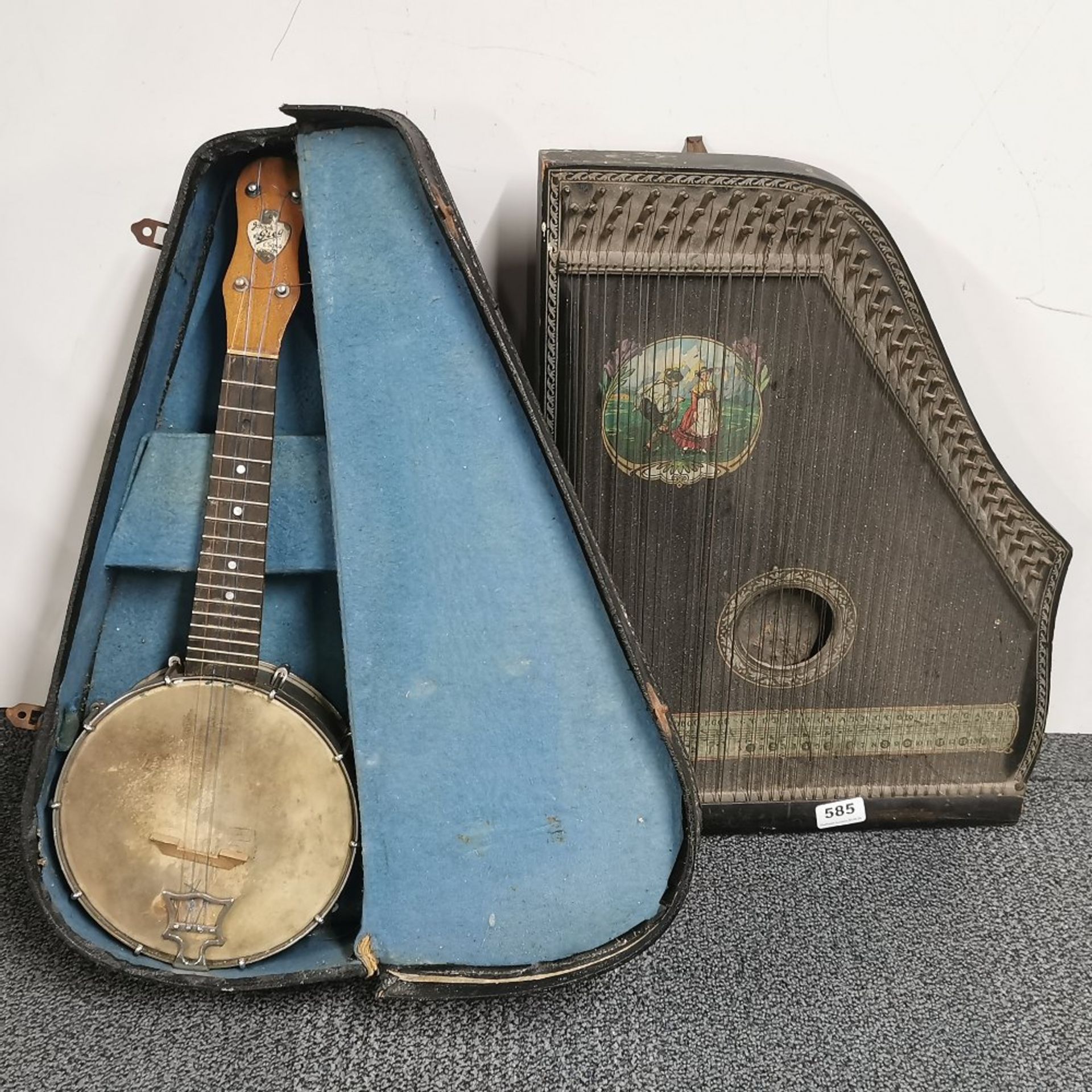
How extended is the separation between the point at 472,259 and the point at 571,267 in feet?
0.64

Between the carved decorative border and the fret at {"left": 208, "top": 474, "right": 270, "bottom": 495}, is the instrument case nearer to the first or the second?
the fret at {"left": 208, "top": 474, "right": 270, "bottom": 495}

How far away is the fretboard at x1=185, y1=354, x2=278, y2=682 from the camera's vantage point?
1000mm

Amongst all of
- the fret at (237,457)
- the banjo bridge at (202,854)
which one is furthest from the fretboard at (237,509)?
the banjo bridge at (202,854)

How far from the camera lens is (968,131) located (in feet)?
4.19

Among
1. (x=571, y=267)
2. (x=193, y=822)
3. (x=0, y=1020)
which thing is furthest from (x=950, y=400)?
(x=0, y=1020)

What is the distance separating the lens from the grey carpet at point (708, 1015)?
975 mm

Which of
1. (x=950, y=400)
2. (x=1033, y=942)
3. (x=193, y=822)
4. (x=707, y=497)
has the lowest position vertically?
(x=1033, y=942)

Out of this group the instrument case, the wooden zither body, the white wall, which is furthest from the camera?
the white wall

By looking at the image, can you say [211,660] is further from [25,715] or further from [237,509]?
[25,715]

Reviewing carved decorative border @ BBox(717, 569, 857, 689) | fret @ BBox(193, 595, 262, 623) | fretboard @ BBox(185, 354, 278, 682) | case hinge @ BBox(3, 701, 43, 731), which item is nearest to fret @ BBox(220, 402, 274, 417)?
fretboard @ BBox(185, 354, 278, 682)

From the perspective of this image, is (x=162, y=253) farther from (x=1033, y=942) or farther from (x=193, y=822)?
(x=1033, y=942)

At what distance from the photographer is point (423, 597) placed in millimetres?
971

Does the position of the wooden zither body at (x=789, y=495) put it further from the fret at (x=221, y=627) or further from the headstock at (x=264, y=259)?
the fret at (x=221, y=627)

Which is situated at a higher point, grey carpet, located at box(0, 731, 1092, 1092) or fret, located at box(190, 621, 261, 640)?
fret, located at box(190, 621, 261, 640)
